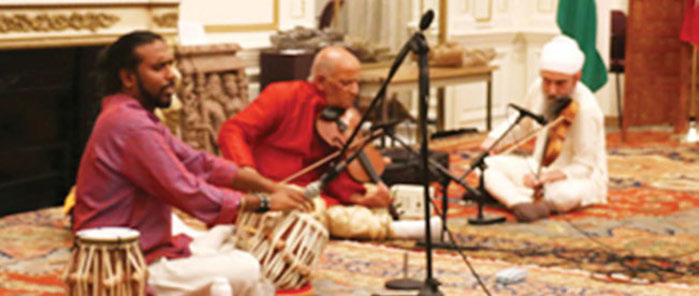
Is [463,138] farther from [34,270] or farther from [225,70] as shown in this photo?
[34,270]

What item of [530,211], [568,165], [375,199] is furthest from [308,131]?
[568,165]

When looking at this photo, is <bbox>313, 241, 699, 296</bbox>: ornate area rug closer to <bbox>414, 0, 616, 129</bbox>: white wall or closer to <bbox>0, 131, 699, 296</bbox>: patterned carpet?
<bbox>0, 131, 699, 296</bbox>: patterned carpet

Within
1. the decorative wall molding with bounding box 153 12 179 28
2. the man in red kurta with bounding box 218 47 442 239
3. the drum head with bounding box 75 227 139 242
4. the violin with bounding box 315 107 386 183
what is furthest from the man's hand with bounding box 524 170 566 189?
the drum head with bounding box 75 227 139 242

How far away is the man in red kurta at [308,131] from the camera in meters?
5.11

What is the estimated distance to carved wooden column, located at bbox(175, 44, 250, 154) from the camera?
268 inches

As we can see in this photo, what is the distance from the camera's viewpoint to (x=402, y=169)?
237 inches

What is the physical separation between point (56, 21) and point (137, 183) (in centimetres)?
272

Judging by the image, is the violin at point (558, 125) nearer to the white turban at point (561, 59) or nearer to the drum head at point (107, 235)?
the white turban at point (561, 59)

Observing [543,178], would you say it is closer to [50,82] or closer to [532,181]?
[532,181]

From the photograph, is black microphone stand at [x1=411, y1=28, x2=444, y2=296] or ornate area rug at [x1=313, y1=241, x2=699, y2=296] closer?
black microphone stand at [x1=411, y1=28, x2=444, y2=296]

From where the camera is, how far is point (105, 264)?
3121 mm

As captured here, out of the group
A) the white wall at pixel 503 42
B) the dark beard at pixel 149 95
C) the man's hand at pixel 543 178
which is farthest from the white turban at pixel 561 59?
the white wall at pixel 503 42

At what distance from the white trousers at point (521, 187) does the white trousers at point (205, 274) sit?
92.9 inches

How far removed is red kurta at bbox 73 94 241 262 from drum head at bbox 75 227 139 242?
0.20 metres
